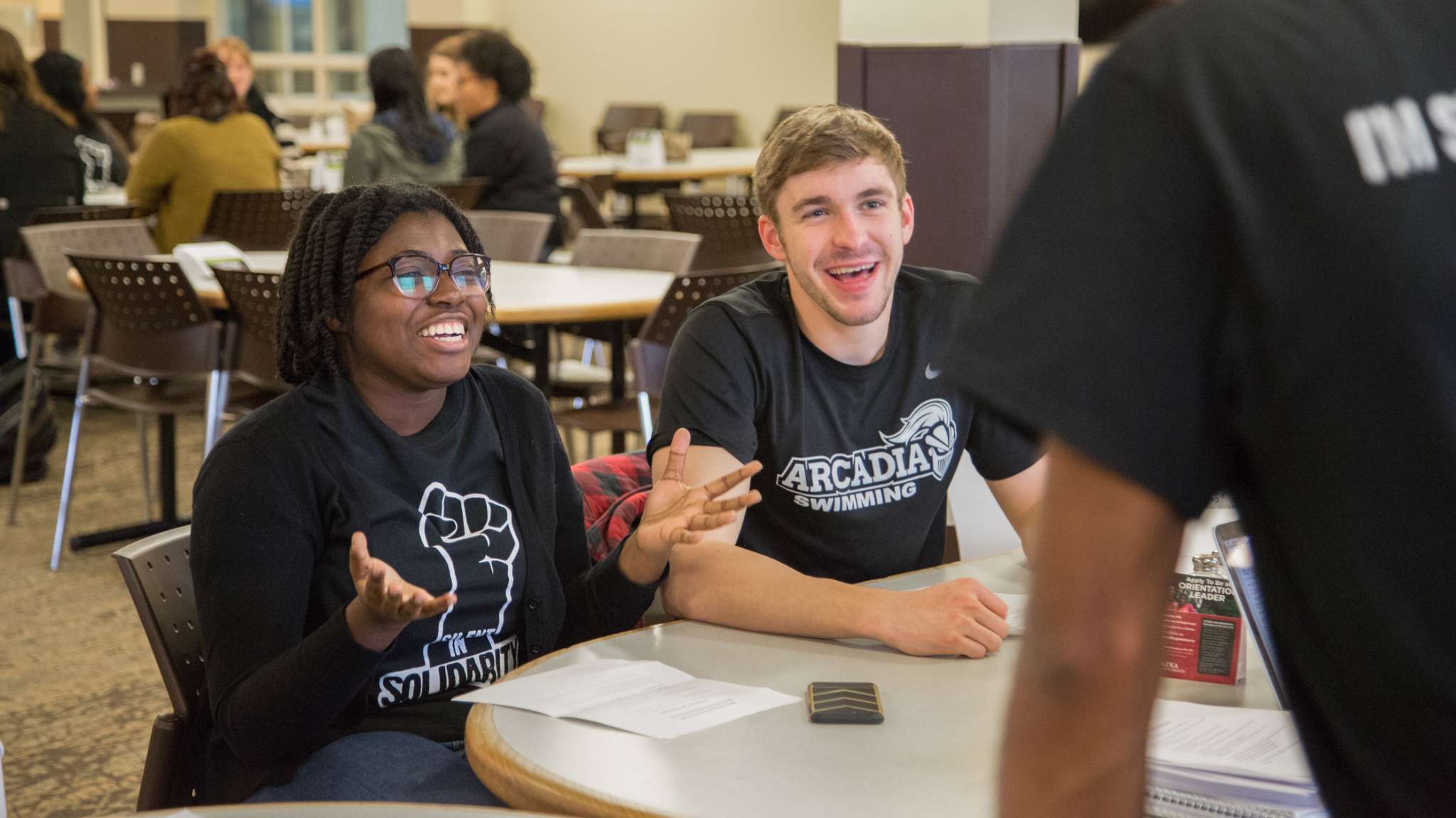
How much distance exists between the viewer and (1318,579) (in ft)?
1.99

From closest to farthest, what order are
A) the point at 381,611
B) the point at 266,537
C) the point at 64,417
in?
the point at 381,611 → the point at 266,537 → the point at 64,417

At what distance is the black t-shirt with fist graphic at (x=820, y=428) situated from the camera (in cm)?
211

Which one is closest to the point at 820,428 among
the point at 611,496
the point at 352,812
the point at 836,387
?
the point at 836,387

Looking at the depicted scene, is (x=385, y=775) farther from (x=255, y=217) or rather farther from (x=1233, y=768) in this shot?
(x=255, y=217)

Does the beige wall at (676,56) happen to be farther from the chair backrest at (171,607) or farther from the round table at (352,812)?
the round table at (352,812)

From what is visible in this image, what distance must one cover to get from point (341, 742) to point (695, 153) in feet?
28.2

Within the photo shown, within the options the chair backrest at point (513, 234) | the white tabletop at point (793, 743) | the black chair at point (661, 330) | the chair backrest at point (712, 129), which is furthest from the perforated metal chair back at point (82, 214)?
the chair backrest at point (712, 129)

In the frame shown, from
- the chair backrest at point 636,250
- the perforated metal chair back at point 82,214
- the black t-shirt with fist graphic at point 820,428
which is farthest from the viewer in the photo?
the perforated metal chair back at point 82,214

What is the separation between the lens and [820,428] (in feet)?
6.97

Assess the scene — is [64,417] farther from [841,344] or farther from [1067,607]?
[1067,607]

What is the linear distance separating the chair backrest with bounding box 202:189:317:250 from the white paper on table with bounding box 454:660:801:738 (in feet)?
14.0

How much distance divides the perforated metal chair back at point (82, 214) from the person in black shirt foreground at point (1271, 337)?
5.71 meters

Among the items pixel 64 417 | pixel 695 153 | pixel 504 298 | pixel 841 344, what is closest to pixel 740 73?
pixel 695 153

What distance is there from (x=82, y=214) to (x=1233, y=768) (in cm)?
541
